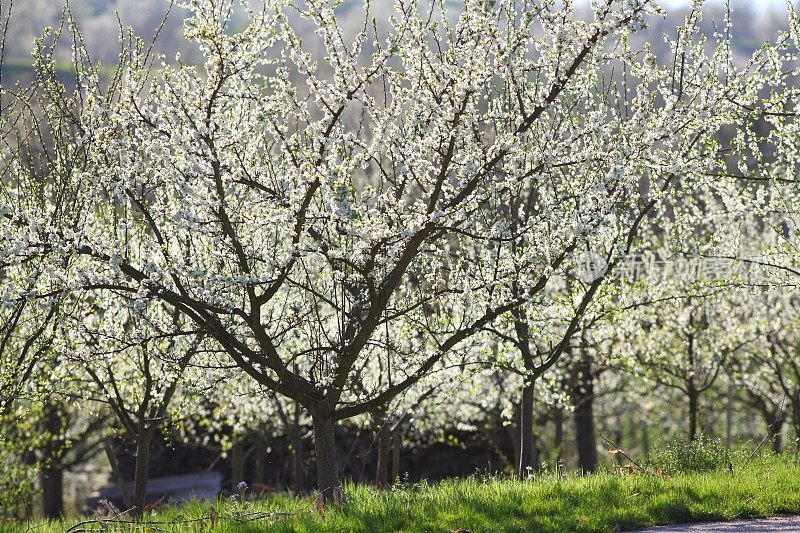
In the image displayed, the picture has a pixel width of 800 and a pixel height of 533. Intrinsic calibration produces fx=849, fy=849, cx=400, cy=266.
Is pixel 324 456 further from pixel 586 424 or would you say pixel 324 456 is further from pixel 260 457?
pixel 260 457

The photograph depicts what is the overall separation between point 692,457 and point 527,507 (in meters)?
3.53

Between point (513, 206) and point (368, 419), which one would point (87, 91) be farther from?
point (368, 419)

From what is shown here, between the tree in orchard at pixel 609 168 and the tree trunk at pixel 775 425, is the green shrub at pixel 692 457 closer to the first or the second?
the tree trunk at pixel 775 425

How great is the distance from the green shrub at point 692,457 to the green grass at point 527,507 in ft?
2.54

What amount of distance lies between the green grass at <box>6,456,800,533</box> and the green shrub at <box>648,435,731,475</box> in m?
0.77

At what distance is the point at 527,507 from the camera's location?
7875mm

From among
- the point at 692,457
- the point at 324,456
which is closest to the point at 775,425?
the point at 692,457

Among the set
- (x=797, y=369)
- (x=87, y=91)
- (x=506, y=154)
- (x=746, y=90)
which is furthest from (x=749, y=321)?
(x=87, y=91)

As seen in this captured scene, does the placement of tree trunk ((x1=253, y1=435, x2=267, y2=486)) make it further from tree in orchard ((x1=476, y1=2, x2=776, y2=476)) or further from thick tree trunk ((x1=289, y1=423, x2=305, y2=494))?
tree in orchard ((x1=476, y1=2, x2=776, y2=476))

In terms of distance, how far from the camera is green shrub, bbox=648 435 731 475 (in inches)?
403

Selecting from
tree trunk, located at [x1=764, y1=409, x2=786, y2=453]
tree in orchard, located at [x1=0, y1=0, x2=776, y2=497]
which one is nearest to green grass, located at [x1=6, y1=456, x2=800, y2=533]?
tree trunk, located at [x1=764, y1=409, x2=786, y2=453]

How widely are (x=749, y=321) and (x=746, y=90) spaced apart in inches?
567

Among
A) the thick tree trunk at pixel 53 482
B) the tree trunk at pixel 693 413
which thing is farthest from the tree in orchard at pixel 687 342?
the thick tree trunk at pixel 53 482

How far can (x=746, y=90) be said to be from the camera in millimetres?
10320
